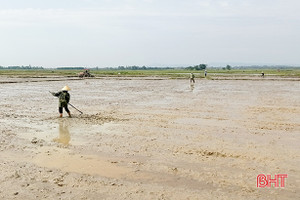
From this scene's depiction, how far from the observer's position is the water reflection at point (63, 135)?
822cm

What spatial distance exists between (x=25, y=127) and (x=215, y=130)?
6.18 meters

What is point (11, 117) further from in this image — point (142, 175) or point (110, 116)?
point (142, 175)

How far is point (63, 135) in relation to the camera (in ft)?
29.1

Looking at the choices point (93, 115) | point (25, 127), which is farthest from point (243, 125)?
point (25, 127)

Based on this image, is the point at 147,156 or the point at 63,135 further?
the point at 63,135

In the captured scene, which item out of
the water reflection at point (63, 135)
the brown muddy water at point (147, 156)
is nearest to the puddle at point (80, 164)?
the brown muddy water at point (147, 156)

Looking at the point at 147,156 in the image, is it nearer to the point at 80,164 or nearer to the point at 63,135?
the point at 80,164

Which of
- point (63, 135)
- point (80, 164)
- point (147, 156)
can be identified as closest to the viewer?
point (80, 164)

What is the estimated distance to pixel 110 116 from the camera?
1212 cm

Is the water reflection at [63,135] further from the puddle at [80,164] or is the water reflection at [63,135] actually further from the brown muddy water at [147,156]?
the puddle at [80,164]

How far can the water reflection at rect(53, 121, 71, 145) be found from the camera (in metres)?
8.22

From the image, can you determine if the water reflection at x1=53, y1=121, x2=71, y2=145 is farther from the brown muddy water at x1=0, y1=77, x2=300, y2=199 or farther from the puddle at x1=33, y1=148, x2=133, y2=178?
the puddle at x1=33, y1=148, x2=133, y2=178

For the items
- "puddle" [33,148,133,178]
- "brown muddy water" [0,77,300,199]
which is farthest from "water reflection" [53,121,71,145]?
"puddle" [33,148,133,178]

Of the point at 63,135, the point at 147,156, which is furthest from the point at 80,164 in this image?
the point at 63,135
